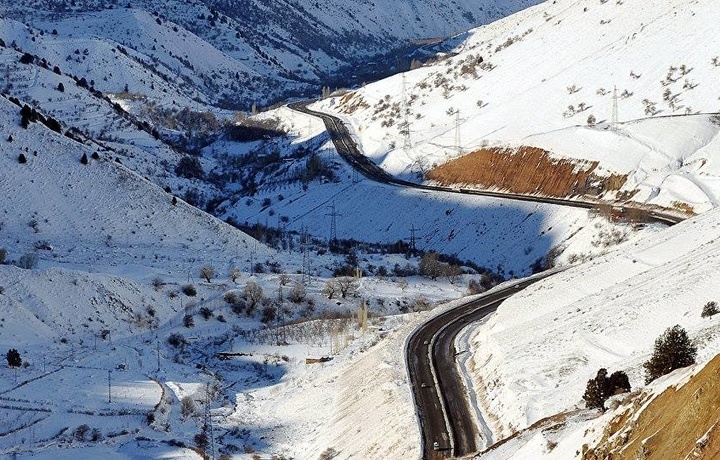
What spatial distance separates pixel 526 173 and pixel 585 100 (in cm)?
1484

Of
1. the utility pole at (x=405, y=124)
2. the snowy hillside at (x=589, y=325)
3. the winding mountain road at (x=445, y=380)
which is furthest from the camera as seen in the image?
the utility pole at (x=405, y=124)

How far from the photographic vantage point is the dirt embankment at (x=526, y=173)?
76.7 meters

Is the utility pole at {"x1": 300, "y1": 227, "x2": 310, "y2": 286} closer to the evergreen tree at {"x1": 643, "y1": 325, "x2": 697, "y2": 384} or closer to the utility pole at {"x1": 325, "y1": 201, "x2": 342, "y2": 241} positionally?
the utility pole at {"x1": 325, "y1": 201, "x2": 342, "y2": 241}

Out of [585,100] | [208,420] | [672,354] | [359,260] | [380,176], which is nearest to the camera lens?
[672,354]

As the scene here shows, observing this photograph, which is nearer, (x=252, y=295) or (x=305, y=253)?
(x=252, y=295)

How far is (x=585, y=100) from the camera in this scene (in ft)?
306

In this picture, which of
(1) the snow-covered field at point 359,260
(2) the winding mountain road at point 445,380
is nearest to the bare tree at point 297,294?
(1) the snow-covered field at point 359,260

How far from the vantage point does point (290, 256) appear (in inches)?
2854

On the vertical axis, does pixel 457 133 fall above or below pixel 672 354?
above

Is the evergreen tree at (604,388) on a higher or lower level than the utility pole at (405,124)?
lower

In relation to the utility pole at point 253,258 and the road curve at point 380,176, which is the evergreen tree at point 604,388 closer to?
the road curve at point 380,176

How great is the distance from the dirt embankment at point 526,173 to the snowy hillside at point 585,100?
94 cm

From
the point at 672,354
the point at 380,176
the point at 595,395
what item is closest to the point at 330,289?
the point at 595,395

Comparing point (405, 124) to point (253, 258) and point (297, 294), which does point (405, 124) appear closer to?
point (253, 258)
